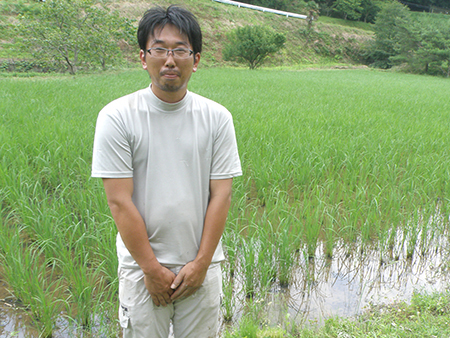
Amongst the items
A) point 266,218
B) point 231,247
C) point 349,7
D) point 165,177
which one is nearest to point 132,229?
point 165,177

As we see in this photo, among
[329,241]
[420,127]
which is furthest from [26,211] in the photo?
[420,127]

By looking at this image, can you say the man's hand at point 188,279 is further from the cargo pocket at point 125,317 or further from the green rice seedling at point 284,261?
the green rice seedling at point 284,261

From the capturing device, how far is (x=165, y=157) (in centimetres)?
112

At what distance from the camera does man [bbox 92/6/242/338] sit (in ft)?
3.57

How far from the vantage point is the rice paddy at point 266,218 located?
193cm

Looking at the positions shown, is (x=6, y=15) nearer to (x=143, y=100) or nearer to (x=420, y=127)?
(x=420, y=127)

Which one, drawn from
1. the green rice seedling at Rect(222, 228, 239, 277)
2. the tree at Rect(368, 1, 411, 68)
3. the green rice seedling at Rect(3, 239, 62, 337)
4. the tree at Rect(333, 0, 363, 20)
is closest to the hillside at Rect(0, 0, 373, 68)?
the tree at Rect(333, 0, 363, 20)

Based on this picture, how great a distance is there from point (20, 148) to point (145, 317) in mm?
3164

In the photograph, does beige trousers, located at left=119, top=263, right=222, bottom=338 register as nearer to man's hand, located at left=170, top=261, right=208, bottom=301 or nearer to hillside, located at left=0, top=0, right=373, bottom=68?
man's hand, located at left=170, top=261, right=208, bottom=301

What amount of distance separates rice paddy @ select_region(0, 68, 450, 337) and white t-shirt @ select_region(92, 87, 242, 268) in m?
0.76

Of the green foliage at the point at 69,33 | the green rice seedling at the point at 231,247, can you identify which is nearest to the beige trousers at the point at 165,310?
the green rice seedling at the point at 231,247

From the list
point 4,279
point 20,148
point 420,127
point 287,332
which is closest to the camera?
point 287,332

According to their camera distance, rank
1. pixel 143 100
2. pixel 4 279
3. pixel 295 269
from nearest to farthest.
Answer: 1. pixel 143 100
2. pixel 4 279
3. pixel 295 269

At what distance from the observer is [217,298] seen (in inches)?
49.5
